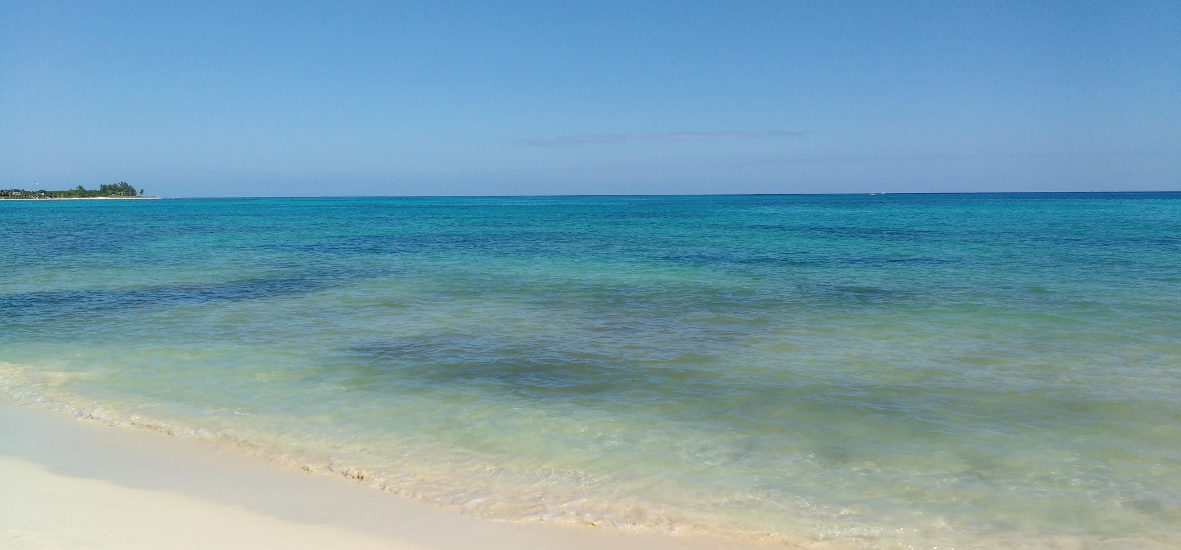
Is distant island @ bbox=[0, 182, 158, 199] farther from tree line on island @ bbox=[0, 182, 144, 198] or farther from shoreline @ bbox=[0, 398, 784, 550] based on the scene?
shoreline @ bbox=[0, 398, 784, 550]

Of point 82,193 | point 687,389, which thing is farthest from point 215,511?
point 82,193

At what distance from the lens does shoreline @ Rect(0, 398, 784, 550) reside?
446 cm

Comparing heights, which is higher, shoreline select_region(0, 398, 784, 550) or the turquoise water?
the turquoise water

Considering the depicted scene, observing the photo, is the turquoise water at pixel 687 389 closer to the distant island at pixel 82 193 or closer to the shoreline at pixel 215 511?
the shoreline at pixel 215 511

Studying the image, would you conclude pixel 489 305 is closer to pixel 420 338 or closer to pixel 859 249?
pixel 420 338

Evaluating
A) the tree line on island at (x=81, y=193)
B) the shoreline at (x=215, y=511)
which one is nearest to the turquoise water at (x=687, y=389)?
the shoreline at (x=215, y=511)

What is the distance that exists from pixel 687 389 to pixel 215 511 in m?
4.52

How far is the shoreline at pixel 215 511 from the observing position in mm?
4465

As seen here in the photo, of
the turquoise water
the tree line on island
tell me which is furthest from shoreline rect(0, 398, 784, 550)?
the tree line on island

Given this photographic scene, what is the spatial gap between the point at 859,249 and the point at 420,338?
19058 millimetres

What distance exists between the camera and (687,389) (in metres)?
7.72

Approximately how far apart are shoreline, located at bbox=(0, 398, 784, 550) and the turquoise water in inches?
9.2

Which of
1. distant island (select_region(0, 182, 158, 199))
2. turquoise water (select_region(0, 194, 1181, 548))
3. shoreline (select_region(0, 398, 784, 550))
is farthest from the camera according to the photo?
distant island (select_region(0, 182, 158, 199))

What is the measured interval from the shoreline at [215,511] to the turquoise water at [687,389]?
233 mm
